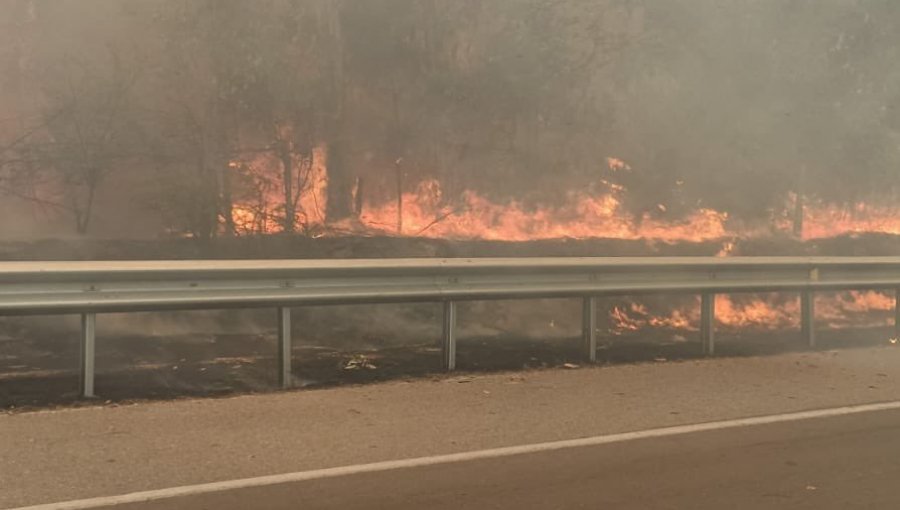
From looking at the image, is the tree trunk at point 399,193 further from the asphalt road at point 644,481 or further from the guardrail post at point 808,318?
the asphalt road at point 644,481

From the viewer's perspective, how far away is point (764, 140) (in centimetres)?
1700

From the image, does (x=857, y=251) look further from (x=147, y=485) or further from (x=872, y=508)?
(x=147, y=485)

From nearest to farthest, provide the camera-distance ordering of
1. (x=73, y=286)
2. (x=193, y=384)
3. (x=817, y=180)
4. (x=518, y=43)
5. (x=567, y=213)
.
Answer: (x=73, y=286) → (x=193, y=384) → (x=567, y=213) → (x=518, y=43) → (x=817, y=180)

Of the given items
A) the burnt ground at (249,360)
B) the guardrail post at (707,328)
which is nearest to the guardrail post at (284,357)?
the burnt ground at (249,360)

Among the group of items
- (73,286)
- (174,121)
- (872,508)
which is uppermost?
(174,121)

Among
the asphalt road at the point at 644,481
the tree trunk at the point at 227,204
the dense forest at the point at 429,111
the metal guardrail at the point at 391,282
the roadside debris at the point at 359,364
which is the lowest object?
the asphalt road at the point at 644,481

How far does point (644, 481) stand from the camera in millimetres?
4699

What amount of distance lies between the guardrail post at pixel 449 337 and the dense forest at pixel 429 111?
5.72m

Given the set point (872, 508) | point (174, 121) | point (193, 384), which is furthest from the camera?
point (174, 121)

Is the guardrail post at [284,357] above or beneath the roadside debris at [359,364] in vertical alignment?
above

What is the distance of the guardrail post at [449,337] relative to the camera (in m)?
7.61

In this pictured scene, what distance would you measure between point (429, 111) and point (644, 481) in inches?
450

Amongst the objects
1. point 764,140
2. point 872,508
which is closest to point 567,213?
point 764,140

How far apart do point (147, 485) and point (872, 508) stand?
396cm
